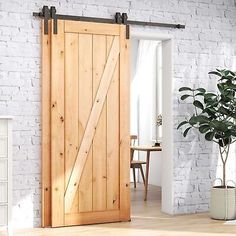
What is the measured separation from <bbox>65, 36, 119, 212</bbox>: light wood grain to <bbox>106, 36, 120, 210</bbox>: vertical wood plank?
6 centimetres

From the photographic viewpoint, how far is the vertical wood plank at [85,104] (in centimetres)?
550

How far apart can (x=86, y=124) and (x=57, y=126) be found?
0.32 metres

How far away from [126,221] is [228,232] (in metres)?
1.12

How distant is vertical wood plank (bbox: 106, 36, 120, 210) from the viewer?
561 centimetres

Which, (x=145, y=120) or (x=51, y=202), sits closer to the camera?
(x=51, y=202)

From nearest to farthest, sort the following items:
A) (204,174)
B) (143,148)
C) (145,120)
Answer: (204,174)
(143,148)
(145,120)

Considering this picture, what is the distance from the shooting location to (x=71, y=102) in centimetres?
545

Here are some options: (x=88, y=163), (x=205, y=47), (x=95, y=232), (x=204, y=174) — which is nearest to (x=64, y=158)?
(x=88, y=163)

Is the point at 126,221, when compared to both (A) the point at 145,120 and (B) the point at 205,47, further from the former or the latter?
(A) the point at 145,120

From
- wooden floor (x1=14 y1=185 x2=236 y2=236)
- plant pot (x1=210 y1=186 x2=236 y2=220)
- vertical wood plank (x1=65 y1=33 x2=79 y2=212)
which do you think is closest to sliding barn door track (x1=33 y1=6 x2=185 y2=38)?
vertical wood plank (x1=65 y1=33 x2=79 y2=212)

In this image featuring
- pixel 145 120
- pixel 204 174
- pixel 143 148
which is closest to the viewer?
pixel 204 174

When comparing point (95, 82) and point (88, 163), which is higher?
point (95, 82)

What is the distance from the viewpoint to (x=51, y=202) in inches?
211

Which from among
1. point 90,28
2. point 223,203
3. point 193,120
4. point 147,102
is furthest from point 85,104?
point 147,102
